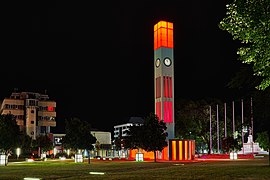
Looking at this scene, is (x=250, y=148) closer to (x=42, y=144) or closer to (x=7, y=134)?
(x=42, y=144)

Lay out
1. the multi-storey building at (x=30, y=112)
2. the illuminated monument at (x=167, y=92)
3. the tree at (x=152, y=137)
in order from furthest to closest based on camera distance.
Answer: the multi-storey building at (x=30, y=112)
the illuminated monument at (x=167, y=92)
the tree at (x=152, y=137)

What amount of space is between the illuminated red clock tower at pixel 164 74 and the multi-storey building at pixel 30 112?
241ft

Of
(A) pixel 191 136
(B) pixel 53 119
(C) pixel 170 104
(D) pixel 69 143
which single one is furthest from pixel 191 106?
(B) pixel 53 119

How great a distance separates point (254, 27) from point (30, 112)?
467 feet

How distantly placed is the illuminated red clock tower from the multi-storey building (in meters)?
73.6

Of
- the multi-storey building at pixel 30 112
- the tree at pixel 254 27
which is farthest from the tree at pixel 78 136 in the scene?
the tree at pixel 254 27

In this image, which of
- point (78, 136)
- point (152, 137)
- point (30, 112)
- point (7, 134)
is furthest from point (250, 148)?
point (30, 112)

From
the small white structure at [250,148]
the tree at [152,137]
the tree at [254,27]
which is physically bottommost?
the small white structure at [250,148]

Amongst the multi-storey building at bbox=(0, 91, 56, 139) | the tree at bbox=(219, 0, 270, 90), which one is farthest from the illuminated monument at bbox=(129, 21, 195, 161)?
the multi-storey building at bbox=(0, 91, 56, 139)

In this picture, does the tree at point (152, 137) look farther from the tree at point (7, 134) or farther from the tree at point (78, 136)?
the tree at point (7, 134)

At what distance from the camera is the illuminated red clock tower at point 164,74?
85.1 m

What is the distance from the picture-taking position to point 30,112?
150 metres

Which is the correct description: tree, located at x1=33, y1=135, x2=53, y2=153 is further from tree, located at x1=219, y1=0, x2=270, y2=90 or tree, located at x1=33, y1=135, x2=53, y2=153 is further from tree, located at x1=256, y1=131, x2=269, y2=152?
tree, located at x1=219, y1=0, x2=270, y2=90

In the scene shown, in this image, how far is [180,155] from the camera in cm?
8181
